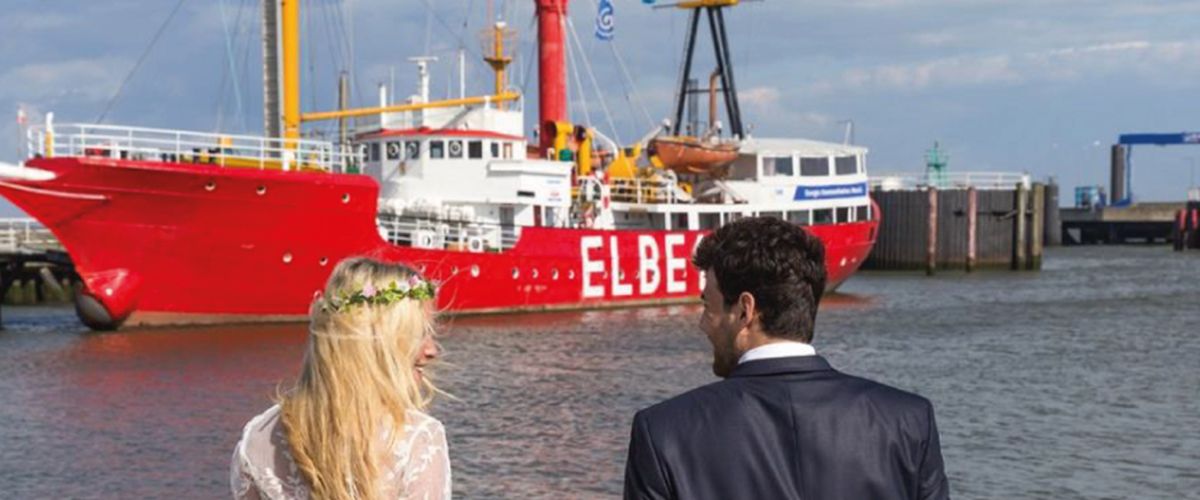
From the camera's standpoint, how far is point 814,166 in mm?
40344

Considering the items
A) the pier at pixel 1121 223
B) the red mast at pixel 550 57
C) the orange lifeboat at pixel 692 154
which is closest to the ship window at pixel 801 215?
the orange lifeboat at pixel 692 154

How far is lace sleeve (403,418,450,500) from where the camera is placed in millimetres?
3570

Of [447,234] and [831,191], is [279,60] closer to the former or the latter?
[447,234]

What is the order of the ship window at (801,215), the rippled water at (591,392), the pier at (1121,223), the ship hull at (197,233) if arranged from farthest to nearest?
the pier at (1121,223)
the ship window at (801,215)
the ship hull at (197,233)
the rippled water at (591,392)

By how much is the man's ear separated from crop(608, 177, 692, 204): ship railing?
33.1 meters

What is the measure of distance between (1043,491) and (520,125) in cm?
2227

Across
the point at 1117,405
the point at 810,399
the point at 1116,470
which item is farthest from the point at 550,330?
the point at 810,399

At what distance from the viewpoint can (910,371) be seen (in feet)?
73.3

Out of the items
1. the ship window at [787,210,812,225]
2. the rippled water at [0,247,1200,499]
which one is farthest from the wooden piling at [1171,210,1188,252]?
the rippled water at [0,247,1200,499]

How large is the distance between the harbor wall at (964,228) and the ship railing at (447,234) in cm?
2508

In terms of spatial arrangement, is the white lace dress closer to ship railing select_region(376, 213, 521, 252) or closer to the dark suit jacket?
the dark suit jacket

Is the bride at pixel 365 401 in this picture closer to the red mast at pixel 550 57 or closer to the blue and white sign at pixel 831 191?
the red mast at pixel 550 57

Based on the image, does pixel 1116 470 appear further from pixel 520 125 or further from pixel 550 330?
pixel 520 125

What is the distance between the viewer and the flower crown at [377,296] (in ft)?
11.8
